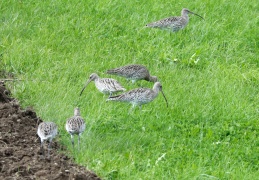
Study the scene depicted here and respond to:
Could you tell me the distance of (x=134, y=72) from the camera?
37.8 feet

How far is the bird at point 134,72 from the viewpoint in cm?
1153

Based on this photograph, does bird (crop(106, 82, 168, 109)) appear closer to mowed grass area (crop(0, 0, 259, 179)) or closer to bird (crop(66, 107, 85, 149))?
mowed grass area (crop(0, 0, 259, 179))

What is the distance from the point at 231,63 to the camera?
12695 mm

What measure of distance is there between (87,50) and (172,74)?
1.78 m

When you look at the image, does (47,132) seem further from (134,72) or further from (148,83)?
(148,83)

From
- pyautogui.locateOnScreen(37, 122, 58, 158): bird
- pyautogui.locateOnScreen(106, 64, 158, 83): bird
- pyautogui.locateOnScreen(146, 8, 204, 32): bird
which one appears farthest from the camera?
pyautogui.locateOnScreen(146, 8, 204, 32): bird

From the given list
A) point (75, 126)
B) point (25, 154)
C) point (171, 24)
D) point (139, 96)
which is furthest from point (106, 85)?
point (171, 24)

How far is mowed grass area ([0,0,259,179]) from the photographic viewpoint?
899 cm

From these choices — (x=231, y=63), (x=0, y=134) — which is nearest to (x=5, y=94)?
(x=0, y=134)

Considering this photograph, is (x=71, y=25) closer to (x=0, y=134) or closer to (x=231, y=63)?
(x=231, y=63)

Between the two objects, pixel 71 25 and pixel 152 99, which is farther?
pixel 71 25

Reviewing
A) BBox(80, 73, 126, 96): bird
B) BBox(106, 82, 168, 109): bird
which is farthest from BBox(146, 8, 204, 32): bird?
BBox(106, 82, 168, 109): bird

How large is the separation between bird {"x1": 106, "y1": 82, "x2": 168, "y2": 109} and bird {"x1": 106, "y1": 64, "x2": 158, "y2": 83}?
857mm

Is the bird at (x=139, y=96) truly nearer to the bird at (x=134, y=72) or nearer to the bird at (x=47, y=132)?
the bird at (x=134, y=72)
